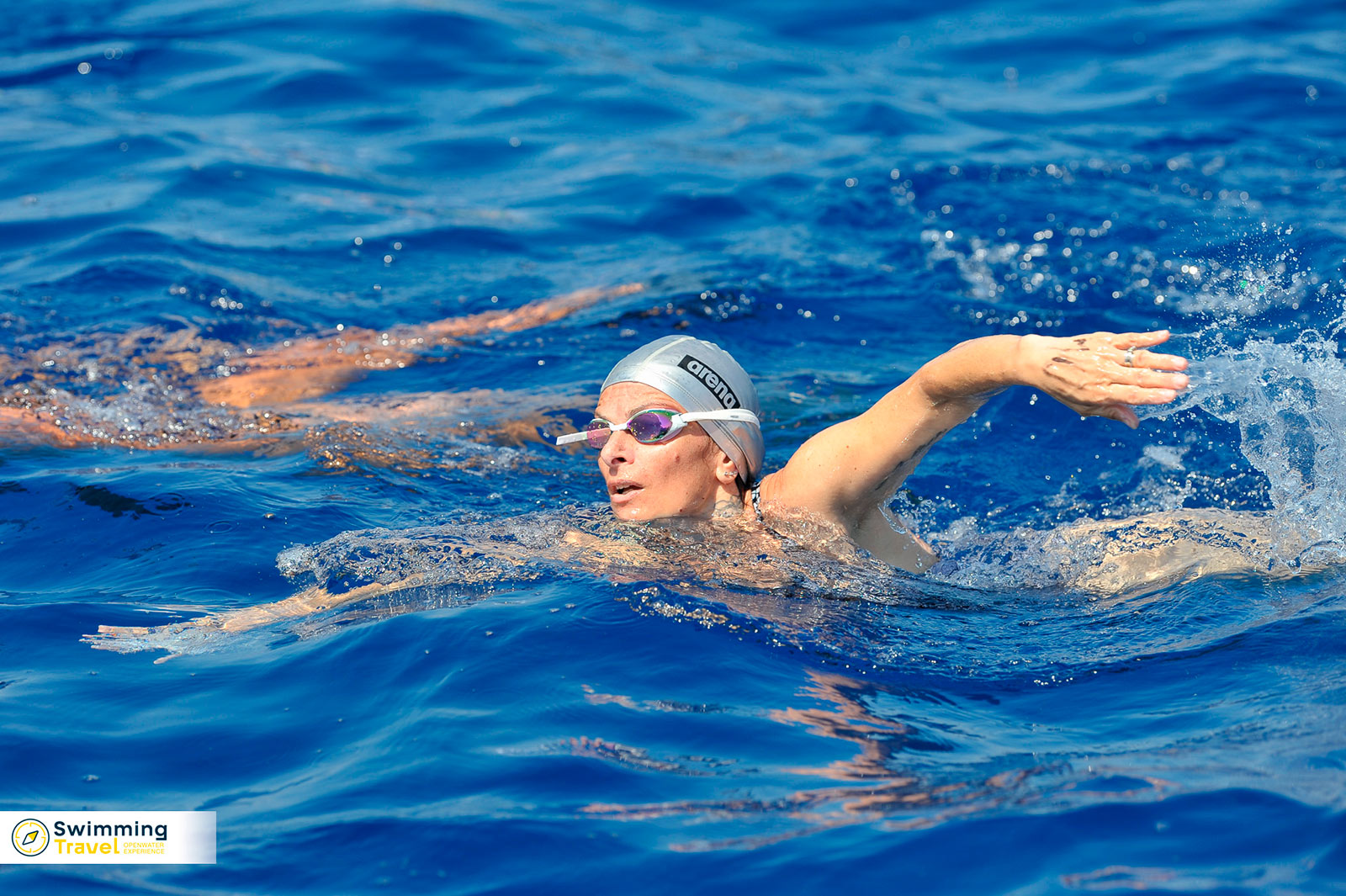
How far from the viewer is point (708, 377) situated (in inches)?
207

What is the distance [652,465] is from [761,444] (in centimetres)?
55

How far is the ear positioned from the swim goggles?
18 cm

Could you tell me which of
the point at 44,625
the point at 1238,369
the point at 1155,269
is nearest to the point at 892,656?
the point at 1238,369

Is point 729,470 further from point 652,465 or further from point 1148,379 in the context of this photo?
point 1148,379

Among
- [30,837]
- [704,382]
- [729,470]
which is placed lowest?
[30,837]

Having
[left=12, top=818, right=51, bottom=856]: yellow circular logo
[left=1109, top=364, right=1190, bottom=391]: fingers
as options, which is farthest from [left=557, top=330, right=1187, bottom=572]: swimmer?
[left=12, top=818, right=51, bottom=856]: yellow circular logo

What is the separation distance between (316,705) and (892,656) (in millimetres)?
1910

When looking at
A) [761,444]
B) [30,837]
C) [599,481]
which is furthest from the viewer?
[599,481]

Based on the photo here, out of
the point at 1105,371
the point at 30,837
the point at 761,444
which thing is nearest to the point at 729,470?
the point at 761,444

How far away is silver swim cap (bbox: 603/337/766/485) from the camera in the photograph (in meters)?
5.19

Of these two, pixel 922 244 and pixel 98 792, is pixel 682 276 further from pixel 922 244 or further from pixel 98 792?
pixel 98 792

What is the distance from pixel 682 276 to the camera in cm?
899

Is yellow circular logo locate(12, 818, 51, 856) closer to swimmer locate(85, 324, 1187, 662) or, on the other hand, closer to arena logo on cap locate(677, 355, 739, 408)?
swimmer locate(85, 324, 1187, 662)

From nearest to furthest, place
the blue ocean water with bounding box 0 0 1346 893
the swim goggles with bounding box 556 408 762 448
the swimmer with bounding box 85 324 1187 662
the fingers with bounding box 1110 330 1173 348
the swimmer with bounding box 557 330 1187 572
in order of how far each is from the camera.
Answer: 1. the blue ocean water with bounding box 0 0 1346 893
2. the fingers with bounding box 1110 330 1173 348
3. the swimmer with bounding box 557 330 1187 572
4. the swimmer with bounding box 85 324 1187 662
5. the swim goggles with bounding box 556 408 762 448
